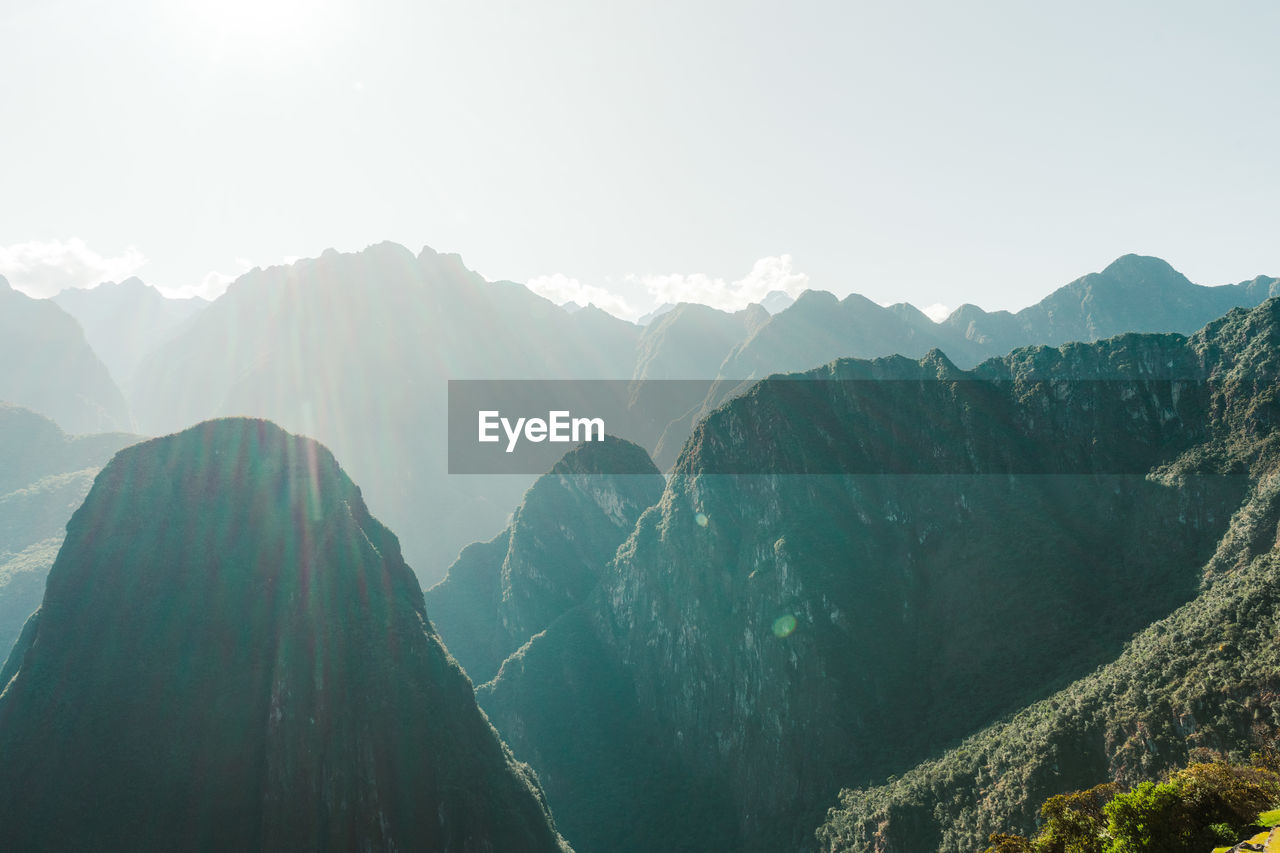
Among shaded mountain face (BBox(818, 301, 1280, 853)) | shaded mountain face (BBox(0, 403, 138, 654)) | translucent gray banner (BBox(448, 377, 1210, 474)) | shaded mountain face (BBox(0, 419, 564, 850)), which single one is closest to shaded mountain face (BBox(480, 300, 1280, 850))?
translucent gray banner (BBox(448, 377, 1210, 474))

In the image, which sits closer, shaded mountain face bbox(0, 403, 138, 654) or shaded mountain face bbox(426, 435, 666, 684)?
shaded mountain face bbox(426, 435, 666, 684)

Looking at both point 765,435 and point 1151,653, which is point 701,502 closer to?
point 765,435

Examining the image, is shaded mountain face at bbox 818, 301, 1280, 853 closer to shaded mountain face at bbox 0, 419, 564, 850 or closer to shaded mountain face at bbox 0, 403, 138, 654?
shaded mountain face at bbox 0, 419, 564, 850

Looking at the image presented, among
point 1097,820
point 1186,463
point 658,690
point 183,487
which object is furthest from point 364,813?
point 1186,463

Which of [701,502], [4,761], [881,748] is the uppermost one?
[701,502]

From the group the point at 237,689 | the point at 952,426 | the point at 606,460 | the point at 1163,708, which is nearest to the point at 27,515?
the point at 606,460
